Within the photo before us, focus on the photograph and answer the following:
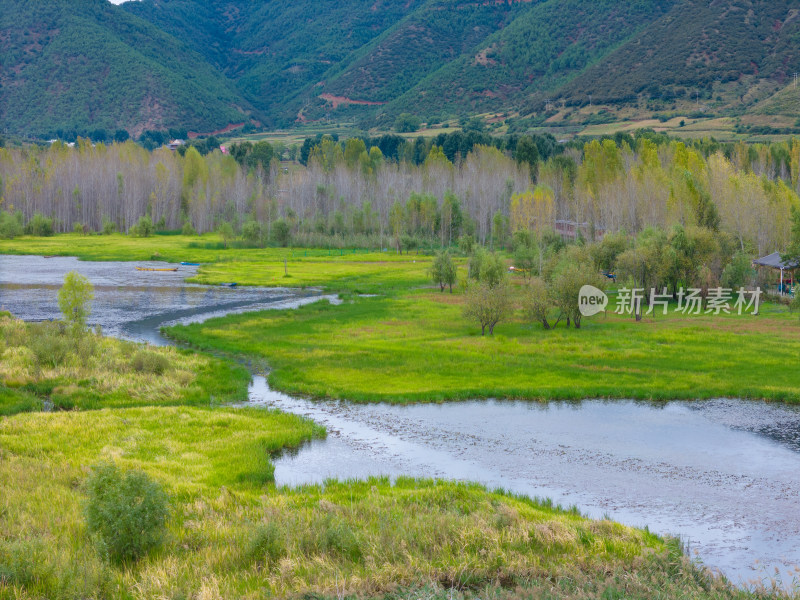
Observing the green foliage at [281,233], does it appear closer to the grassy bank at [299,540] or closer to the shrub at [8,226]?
the shrub at [8,226]

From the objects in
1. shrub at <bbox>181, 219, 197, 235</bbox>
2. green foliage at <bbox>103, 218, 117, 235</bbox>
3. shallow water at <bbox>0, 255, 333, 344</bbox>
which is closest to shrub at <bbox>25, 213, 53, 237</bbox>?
green foliage at <bbox>103, 218, 117, 235</bbox>

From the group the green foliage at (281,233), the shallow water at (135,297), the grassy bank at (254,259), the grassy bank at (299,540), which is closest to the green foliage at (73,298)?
the shallow water at (135,297)

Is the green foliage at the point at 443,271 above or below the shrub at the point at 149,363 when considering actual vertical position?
above

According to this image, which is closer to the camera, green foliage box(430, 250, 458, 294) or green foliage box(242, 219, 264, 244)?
green foliage box(430, 250, 458, 294)

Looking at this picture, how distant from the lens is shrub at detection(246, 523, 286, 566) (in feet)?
45.0

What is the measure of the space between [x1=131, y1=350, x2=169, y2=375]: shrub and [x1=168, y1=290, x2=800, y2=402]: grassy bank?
454 centimetres

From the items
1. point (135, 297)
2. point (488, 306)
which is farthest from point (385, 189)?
point (488, 306)

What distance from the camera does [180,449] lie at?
20.8 metres

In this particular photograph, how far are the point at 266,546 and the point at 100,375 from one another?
17129 millimetres

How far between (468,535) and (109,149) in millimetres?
→ 123473

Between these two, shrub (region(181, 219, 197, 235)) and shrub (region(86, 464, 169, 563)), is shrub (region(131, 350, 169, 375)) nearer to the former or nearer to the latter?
shrub (region(86, 464, 169, 563))

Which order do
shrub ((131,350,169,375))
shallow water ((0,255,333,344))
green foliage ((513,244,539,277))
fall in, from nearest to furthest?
shrub ((131,350,169,375)) → shallow water ((0,255,333,344)) → green foliage ((513,244,539,277))

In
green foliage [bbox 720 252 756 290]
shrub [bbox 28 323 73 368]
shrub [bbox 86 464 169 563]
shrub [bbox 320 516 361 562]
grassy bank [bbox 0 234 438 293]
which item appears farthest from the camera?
grassy bank [bbox 0 234 438 293]

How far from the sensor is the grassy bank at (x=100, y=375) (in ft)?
86.3
